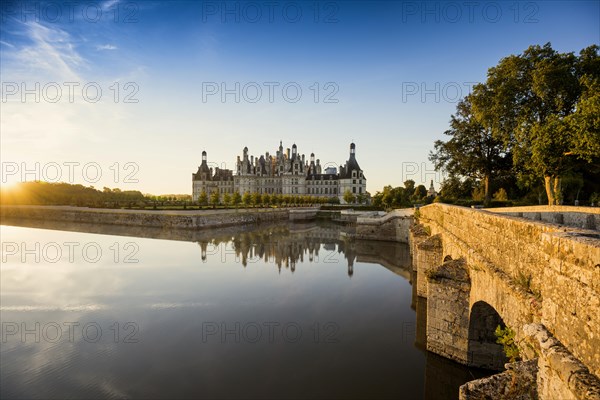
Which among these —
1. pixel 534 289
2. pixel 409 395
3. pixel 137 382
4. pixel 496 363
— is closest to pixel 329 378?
pixel 409 395

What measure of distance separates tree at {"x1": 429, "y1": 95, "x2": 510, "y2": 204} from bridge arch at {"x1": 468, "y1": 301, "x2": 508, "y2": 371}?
2490 centimetres

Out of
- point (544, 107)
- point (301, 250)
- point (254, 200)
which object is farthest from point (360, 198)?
point (544, 107)

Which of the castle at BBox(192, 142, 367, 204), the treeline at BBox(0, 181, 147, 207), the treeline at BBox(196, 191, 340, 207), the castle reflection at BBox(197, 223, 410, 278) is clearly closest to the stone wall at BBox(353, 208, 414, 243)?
the castle reflection at BBox(197, 223, 410, 278)

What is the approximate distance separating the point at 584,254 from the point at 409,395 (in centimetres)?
722

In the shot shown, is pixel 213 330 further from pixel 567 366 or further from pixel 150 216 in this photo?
pixel 150 216

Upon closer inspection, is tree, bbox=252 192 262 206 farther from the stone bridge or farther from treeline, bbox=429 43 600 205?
the stone bridge

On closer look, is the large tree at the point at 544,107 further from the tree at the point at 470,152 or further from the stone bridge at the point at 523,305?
the stone bridge at the point at 523,305

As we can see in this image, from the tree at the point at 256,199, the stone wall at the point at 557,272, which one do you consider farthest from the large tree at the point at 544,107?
the tree at the point at 256,199

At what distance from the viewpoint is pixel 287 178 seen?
103438 mm

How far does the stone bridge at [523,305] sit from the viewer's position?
2.98 metres

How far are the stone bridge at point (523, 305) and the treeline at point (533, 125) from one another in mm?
11519

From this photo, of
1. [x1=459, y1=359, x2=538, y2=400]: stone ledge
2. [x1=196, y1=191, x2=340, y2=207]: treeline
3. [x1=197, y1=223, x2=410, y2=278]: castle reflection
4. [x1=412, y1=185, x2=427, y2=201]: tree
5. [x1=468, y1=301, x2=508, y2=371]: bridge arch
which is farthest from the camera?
[x1=412, y1=185, x2=427, y2=201]: tree

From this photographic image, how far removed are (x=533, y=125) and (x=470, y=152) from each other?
1164 centimetres

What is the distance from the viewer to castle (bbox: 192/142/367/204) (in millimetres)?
101387
